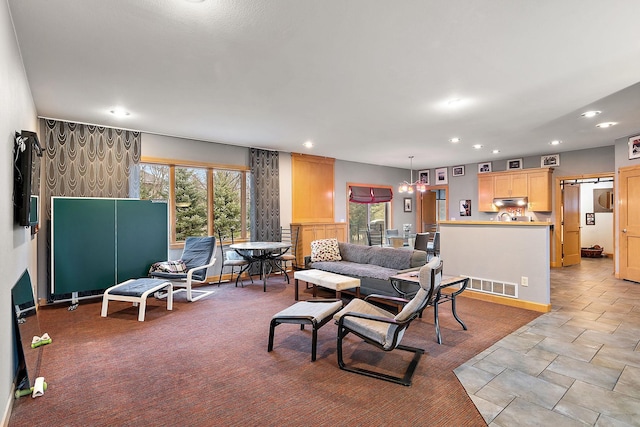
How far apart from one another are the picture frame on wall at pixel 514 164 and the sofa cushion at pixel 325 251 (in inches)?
219

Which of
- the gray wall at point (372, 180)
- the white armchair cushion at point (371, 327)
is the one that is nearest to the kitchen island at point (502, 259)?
the white armchair cushion at point (371, 327)

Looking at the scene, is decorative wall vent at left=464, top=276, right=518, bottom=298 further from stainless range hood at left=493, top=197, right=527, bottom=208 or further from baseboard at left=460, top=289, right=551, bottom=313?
stainless range hood at left=493, top=197, right=527, bottom=208

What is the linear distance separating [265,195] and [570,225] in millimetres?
7502

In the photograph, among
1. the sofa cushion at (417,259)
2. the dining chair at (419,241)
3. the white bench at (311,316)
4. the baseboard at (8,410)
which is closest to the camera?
the baseboard at (8,410)

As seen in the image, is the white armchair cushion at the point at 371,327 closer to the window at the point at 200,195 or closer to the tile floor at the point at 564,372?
the tile floor at the point at 564,372

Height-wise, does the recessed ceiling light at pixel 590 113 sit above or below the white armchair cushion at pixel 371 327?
above

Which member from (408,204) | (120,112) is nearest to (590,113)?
(408,204)

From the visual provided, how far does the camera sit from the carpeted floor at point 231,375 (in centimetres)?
211

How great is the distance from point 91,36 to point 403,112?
355cm

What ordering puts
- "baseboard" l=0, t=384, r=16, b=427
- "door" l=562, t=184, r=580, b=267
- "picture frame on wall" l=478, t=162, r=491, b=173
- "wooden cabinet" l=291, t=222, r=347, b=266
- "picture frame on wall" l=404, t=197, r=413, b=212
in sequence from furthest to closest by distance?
"picture frame on wall" l=404, t=197, r=413, b=212 → "picture frame on wall" l=478, t=162, r=491, b=173 → "door" l=562, t=184, r=580, b=267 → "wooden cabinet" l=291, t=222, r=347, b=266 → "baseboard" l=0, t=384, r=16, b=427

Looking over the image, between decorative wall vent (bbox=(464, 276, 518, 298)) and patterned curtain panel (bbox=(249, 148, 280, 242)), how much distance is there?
12.8 feet

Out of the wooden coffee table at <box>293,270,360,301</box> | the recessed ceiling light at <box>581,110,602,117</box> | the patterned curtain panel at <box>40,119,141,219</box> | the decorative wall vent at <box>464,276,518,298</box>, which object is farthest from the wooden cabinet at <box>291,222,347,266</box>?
the recessed ceiling light at <box>581,110,602,117</box>

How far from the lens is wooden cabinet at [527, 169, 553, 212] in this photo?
757 centimetres

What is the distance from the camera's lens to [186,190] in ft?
19.7
